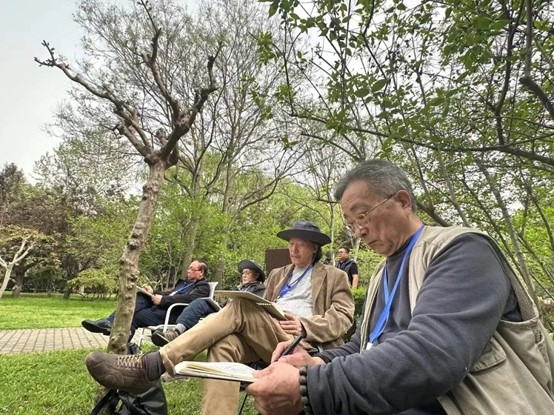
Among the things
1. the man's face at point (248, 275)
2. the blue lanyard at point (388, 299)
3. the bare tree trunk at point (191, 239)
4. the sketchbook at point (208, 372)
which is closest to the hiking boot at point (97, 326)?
the man's face at point (248, 275)

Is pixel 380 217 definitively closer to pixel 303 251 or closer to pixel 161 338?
pixel 303 251

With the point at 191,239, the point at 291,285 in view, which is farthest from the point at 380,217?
the point at 191,239

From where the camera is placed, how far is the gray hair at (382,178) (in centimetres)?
158

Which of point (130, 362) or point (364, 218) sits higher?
point (364, 218)

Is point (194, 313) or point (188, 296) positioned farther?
point (188, 296)

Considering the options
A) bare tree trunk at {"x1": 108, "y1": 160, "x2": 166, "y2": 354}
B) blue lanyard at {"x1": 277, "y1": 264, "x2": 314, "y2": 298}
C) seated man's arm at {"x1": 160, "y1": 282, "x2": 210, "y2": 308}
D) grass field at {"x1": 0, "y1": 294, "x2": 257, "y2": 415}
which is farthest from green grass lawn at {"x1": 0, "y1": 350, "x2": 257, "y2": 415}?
blue lanyard at {"x1": 277, "y1": 264, "x2": 314, "y2": 298}

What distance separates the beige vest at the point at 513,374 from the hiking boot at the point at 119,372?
1617 mm

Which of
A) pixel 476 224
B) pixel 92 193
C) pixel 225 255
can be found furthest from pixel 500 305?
pixel 92 193

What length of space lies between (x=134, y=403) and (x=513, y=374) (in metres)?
2.51

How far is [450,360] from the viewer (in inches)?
39.1

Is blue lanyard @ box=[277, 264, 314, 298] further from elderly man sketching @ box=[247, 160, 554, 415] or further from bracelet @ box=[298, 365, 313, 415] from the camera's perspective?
bracelet @ box=[298, 365, 313, 415]

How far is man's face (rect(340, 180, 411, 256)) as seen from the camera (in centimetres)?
158

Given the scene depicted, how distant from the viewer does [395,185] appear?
158cm

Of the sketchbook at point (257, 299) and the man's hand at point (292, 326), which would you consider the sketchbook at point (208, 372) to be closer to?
the sketchbook at point (257, 299)
